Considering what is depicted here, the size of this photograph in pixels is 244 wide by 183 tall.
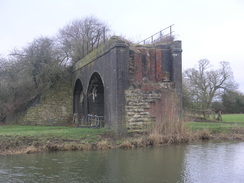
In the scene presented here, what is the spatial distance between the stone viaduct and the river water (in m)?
2.79

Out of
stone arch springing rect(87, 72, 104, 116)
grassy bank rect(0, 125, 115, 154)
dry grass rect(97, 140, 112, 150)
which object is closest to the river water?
dry grass rect(97, 140, 112, 150)

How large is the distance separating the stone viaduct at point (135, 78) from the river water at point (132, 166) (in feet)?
9.17

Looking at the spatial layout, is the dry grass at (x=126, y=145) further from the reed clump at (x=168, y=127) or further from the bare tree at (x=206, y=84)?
the bare tree at (x=206, y=84)

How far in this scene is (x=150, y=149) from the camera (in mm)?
14016

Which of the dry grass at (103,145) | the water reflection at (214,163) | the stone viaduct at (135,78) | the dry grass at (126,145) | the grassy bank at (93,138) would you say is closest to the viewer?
the water reflection at (214,163)

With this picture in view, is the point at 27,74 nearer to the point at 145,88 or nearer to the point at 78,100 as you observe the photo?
the point at 78,100

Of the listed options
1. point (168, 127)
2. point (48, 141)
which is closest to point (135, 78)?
point (168, 127)

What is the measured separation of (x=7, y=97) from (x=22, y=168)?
14353 mm

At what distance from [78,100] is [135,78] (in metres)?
9.88

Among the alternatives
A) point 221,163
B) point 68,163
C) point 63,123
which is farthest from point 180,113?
point 63,123

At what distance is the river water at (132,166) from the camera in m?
8.90

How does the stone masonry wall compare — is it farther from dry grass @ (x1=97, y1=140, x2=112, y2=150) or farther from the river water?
the river water

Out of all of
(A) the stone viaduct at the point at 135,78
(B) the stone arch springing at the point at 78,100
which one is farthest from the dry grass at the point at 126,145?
(B) the stone arch springing at the point at 78,100

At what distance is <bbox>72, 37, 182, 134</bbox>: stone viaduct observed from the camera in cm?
1623
